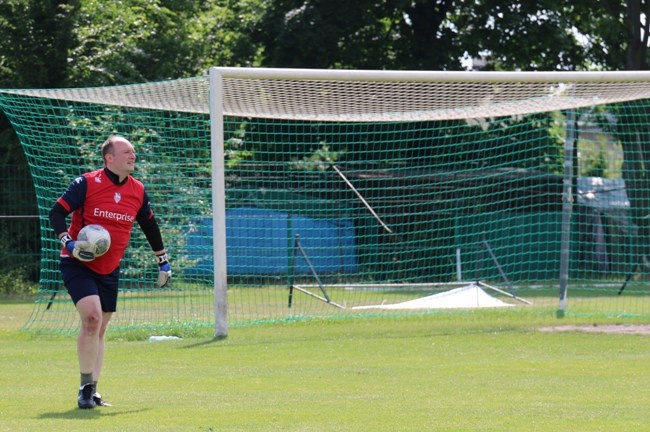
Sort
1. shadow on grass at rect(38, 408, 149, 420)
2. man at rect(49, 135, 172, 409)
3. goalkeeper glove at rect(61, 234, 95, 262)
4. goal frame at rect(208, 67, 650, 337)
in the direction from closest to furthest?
shadow on grass at rect(38, 408, 149, 420), goalkeeper glove at rect(61, 234, 95, 262), man at rect(49, 135, 172, 409), goal frame at rect(208, 67, 650, 337)

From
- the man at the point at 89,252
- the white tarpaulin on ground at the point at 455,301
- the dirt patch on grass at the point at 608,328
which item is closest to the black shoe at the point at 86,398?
the man at the point at 89,252

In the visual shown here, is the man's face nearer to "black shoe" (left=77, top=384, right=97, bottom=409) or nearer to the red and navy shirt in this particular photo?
the red and navy shirt

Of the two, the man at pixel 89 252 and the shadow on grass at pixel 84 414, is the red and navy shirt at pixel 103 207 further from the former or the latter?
the shadow on grass at pixel 84 414

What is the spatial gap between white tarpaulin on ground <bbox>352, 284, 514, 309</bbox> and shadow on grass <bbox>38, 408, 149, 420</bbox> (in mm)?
9645

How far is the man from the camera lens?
805cm

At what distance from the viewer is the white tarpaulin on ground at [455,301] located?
56.7ft

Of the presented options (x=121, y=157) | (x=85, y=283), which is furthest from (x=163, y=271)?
(x=121, y=157)

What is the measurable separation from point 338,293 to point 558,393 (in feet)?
37.9

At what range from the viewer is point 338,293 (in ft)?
66.1

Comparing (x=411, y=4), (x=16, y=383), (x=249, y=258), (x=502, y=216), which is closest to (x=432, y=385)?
(x=16, y=383)

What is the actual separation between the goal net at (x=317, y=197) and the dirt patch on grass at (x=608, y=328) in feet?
5.85

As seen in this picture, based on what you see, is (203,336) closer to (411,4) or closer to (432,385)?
(432,385)

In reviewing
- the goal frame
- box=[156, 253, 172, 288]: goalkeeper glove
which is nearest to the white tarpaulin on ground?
the goal frame

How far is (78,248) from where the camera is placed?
7914mm
